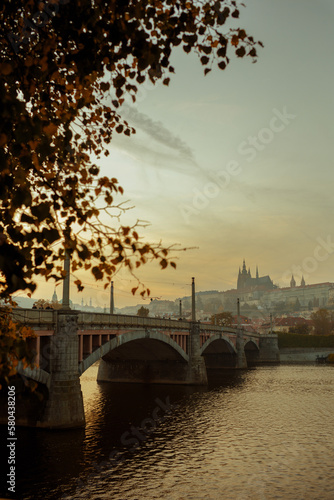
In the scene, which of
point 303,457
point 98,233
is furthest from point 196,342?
point 98,233

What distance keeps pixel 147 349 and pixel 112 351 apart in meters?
4.19

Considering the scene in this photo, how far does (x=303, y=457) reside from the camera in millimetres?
23656

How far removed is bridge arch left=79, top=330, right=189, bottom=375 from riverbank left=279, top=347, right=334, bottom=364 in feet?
190

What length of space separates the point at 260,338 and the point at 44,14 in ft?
351

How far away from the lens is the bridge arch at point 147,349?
44.7 metres

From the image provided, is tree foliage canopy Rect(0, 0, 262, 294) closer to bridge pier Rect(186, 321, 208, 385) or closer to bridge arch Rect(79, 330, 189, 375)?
bridge arch Rect(79, 330, 189, 375)

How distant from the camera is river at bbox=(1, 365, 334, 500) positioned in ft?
62.0

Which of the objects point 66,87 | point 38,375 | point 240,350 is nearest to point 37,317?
point 38,375

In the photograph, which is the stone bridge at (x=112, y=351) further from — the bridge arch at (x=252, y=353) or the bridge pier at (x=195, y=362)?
the bridge arch at (x=252, y=353)

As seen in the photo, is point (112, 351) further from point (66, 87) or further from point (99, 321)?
point (66, 87)

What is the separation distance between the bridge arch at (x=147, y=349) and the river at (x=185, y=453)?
6.37 metres

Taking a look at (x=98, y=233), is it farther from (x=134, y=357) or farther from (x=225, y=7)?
(x=134, y=357)

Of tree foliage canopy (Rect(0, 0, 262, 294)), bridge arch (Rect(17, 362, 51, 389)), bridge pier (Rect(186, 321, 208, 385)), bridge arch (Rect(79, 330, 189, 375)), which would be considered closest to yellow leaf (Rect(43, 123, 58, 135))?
tree foliage canopy (Rect(0, 0, 262, 294))

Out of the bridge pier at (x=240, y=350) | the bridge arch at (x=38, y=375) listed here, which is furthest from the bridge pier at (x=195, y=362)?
the bridge arch at (x=38, y=375)
